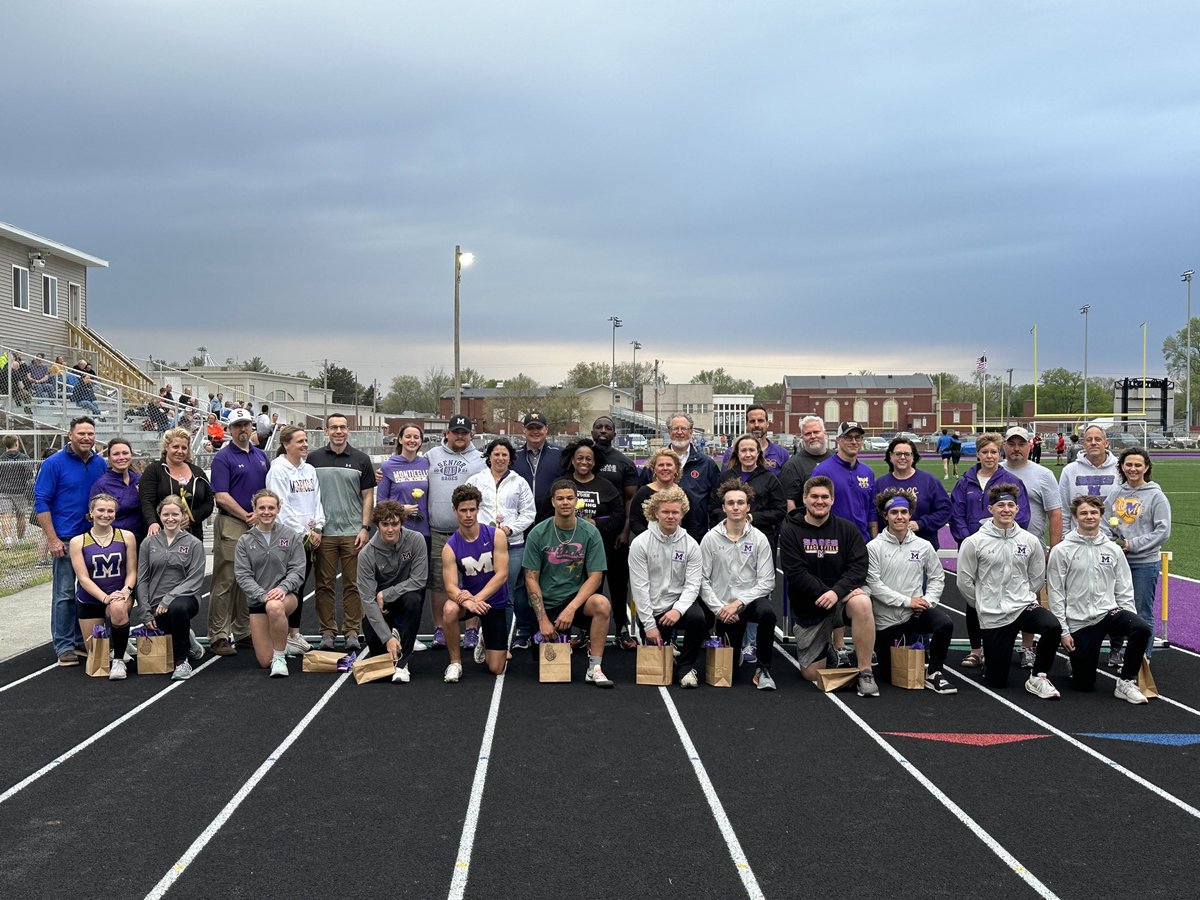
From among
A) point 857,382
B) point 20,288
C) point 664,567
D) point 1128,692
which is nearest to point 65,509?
point 664,567

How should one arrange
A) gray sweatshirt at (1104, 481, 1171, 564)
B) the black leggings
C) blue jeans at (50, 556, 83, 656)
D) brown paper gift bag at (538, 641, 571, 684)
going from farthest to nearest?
blue jeans at (50, 556, 83, 656), gray sweatshirt at (1104, 481, 1171, 564), brown paper gift bag at (538, 641, 571, 684), the black leggings

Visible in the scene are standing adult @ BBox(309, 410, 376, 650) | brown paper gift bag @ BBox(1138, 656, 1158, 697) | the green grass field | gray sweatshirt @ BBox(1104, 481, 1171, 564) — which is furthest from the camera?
the green grass field

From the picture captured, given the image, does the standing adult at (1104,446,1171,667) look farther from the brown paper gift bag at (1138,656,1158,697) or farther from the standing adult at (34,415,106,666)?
the standing adult at (34,415,106,666)

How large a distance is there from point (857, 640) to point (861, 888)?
3146mm

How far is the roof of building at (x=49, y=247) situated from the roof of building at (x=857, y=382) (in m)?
82.3

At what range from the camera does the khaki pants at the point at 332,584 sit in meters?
8.09

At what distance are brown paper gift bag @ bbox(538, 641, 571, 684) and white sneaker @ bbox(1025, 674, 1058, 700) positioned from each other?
3.38m

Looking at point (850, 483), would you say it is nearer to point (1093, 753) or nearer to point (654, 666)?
point (654, 666)

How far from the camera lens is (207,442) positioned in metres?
21.2

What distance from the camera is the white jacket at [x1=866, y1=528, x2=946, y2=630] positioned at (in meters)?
7.00

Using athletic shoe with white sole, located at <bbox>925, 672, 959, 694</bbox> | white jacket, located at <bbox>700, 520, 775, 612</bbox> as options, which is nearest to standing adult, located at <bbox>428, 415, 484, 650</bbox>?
white jacket, located at <bbox>700, 520, 775, 612</bbox>

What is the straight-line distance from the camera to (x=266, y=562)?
739cm

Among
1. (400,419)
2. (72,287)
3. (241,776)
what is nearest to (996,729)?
(241,776)

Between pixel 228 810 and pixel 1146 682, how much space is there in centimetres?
606
